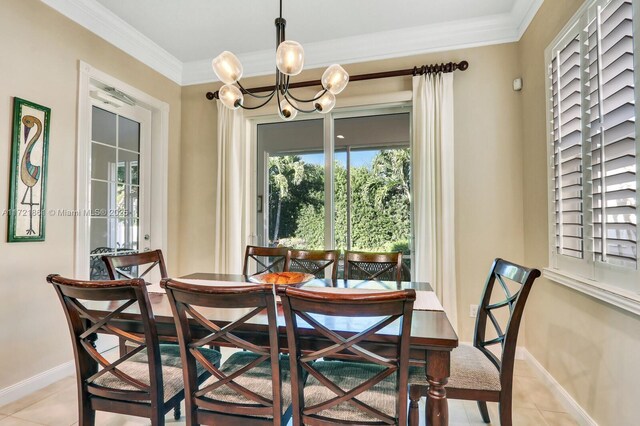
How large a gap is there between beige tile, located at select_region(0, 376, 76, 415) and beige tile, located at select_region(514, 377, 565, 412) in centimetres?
316

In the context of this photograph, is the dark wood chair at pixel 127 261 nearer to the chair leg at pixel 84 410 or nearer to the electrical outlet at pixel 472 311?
the chair leg at pixel 84 410

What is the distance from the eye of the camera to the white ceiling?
265 centimetres

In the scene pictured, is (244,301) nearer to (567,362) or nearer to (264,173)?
(567,362)

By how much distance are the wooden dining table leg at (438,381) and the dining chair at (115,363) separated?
0.93 metres

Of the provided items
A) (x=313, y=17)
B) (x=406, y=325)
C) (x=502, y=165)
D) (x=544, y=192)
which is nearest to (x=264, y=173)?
(x=313, y=17)

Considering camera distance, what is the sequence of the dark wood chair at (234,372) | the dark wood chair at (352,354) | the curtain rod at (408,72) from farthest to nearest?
the curtain rod at (408,72)
the dark wood chair at (234,372)
the dark wood chair at (352,354)

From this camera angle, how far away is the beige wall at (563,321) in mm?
1545

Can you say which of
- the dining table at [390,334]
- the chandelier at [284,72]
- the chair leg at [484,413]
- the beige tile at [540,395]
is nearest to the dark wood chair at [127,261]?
the dining table at [390,334]

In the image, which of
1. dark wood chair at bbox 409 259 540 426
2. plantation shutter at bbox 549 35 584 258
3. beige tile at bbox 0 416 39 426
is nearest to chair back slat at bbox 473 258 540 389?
dark wood chair at bbox 409 259 540 426

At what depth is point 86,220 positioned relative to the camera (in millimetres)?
2693

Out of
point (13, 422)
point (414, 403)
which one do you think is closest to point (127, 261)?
point (13, 422)

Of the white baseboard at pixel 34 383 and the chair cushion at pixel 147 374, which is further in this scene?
the white baseboard at pixel 34 383

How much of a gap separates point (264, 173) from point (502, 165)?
235cm

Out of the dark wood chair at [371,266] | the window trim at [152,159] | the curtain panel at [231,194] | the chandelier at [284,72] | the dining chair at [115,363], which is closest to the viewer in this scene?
the dining chair at [115,363]
